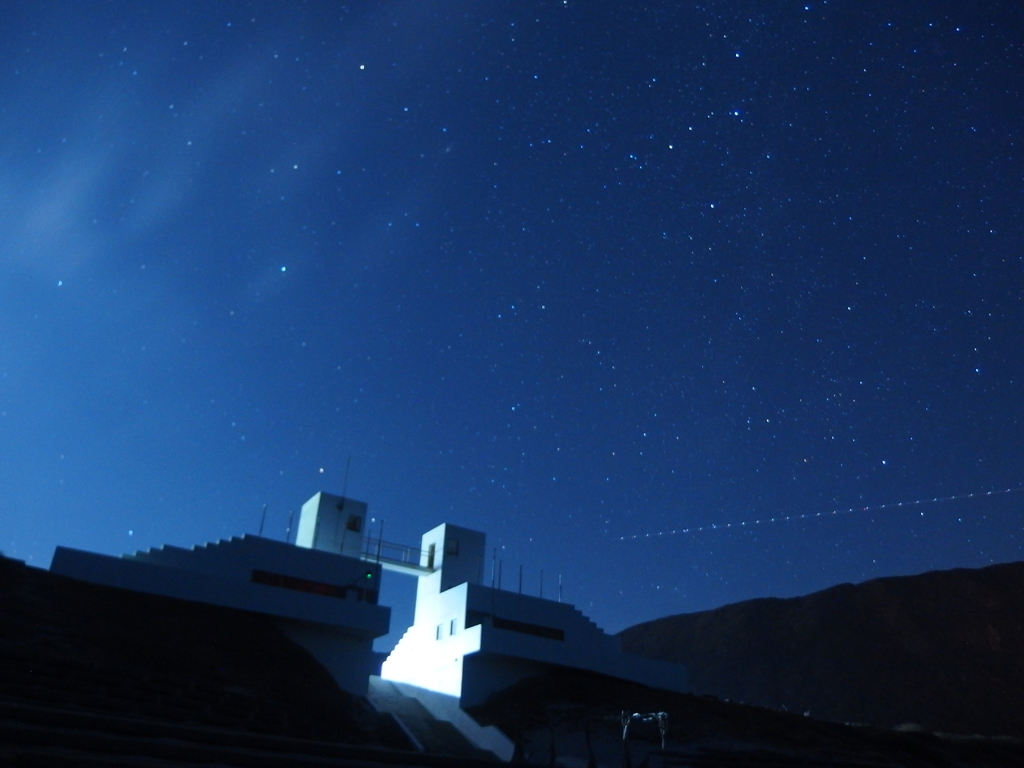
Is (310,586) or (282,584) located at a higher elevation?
(310,586)

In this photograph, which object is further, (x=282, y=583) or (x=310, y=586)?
(x=310, y=586)

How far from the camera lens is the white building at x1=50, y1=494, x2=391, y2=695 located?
1184 inches

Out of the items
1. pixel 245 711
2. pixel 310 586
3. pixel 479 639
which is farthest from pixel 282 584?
pixel 245 711

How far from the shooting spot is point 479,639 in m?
36.0

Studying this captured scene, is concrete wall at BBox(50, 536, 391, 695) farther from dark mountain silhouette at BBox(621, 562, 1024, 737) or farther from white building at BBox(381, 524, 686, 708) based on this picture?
dark mountain silhouette at BBox(621, 562, 1024, 737)

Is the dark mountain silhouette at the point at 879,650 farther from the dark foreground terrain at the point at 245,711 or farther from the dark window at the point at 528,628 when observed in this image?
the dark window at the point at 528,628

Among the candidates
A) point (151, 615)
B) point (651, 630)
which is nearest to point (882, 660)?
point (651, 630)

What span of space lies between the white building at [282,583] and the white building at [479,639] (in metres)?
4.54

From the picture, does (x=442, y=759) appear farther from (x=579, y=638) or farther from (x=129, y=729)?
(x=579, y=638)

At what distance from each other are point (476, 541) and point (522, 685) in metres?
8.99

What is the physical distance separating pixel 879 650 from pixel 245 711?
8145 cm

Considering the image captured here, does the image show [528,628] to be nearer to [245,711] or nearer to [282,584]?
[282,584]

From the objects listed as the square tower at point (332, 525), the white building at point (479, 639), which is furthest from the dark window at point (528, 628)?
the square tower at point (332, 525)

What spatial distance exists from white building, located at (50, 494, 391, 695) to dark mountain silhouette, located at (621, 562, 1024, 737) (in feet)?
193
